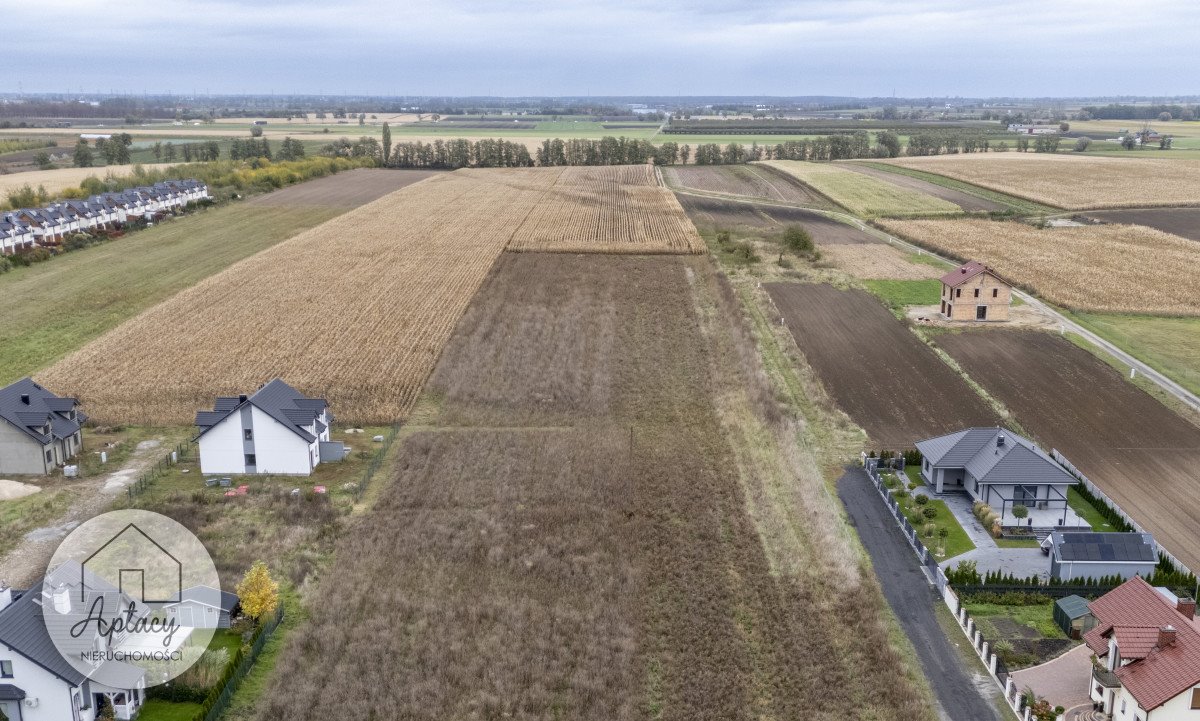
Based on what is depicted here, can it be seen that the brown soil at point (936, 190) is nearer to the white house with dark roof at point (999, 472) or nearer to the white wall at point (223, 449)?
the white house with dark roof at point (999, 472)

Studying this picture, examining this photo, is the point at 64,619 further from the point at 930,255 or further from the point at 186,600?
the point at 930,255

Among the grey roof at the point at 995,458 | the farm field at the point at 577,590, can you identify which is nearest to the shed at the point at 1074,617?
the farm field at the point at 577,590

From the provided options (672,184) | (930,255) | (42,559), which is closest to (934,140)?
(672,184)

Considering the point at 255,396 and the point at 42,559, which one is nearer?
the point at 42,559

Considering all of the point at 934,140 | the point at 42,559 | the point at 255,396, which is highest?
the point at 934,140

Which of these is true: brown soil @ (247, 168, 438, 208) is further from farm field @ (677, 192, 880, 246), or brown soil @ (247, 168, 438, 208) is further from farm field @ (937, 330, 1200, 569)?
farm field @ (937, 330, 1200, 569)

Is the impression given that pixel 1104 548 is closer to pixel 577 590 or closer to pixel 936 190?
pixel 577 590

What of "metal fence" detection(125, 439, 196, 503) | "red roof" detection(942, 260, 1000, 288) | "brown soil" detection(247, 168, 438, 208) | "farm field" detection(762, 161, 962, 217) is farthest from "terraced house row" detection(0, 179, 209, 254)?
"farm field" detection(762, 161, 962, 217)

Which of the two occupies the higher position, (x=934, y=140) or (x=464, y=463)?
(x=934, y=140)
